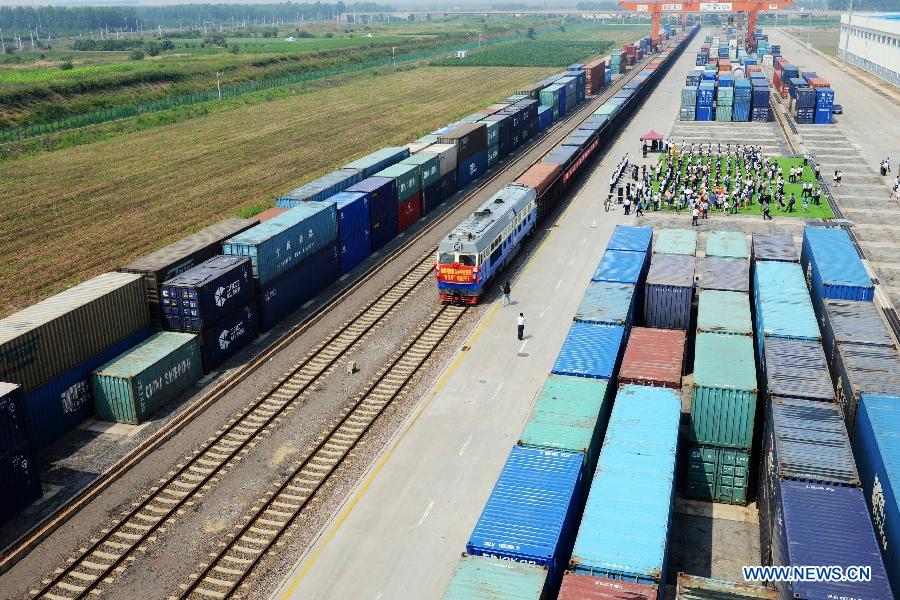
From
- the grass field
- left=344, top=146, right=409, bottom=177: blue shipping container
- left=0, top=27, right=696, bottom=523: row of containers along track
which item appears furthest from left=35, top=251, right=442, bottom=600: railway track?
the grass field

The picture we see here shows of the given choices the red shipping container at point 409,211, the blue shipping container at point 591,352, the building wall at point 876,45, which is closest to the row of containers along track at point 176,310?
the red shipping container at point 409,211

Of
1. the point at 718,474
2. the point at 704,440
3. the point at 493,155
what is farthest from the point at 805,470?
the point at 493,155

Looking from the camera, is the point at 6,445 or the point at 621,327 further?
the point at 621,327

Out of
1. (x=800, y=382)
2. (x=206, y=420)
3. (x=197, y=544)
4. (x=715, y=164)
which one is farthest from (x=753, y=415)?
(x=715, y=164)

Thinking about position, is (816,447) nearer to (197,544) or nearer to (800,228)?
(197,544)

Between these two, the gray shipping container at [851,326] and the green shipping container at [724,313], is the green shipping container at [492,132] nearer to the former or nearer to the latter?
the green shipping container at [724,313]

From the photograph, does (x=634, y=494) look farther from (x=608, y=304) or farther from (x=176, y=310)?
(x=176, y=310)
